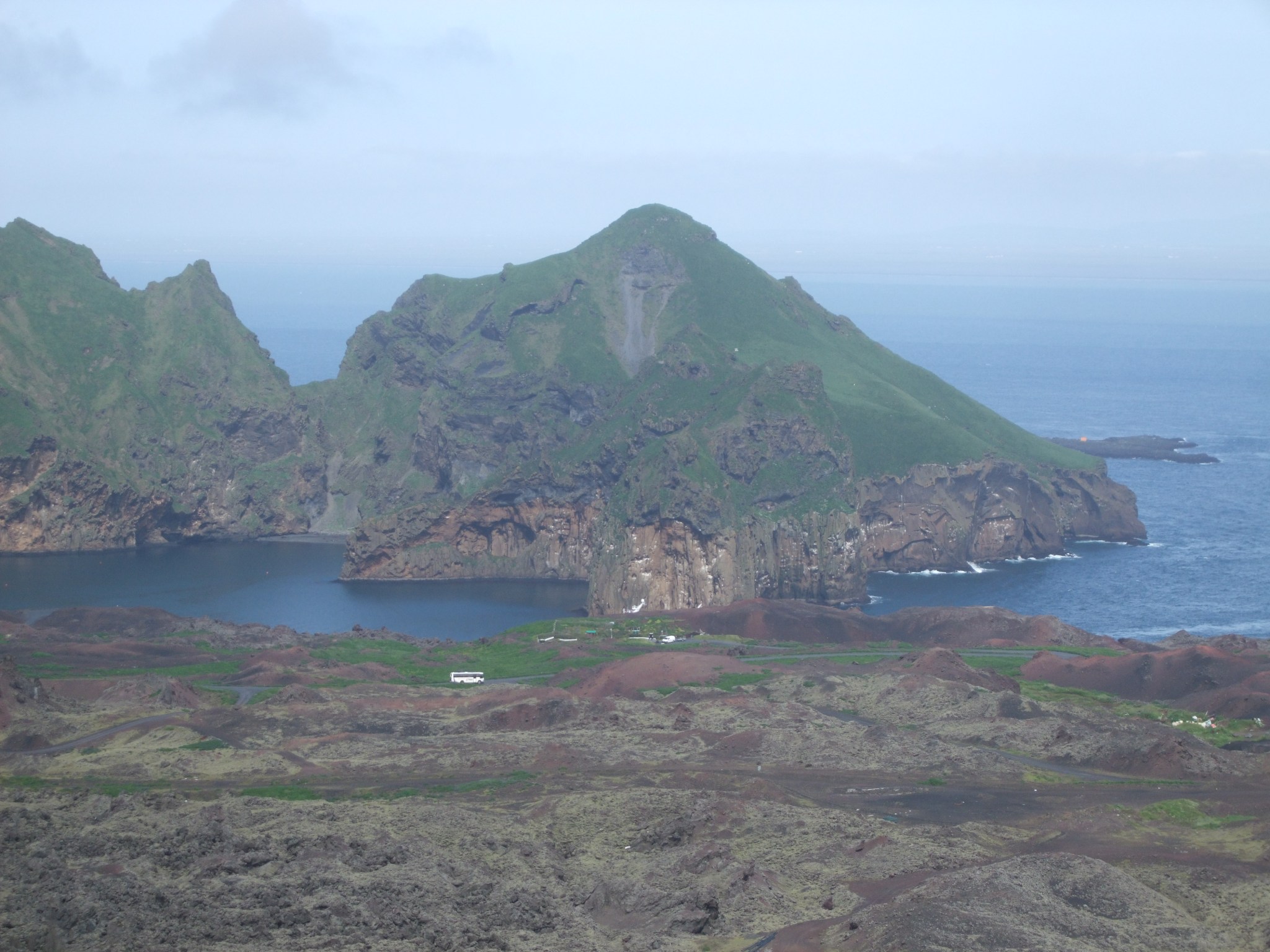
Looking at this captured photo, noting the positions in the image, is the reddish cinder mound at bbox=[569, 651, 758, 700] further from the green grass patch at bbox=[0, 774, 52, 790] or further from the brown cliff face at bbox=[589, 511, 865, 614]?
the green grass patch at bbox=[0, 774, 52, 790]

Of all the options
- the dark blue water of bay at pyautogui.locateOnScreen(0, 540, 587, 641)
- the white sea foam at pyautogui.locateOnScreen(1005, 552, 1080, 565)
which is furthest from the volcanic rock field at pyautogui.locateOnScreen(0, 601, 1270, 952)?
the white sea foam at pyautogui.locateOnScreen(1005, 552, 1080, 565)

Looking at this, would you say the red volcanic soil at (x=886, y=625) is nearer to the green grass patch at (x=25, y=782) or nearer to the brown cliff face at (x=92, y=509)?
the green grass patch at (x=25, y=782)

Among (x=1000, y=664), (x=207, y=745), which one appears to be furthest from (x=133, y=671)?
(x=1000, y=664)

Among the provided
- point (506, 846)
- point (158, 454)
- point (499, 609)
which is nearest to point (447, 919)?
point (506, 846)

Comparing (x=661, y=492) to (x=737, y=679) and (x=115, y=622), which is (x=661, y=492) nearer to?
(x=737, y=679)

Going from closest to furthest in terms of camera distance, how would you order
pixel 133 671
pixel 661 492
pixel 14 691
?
1. pixel 14 691
2. pixel 133 671
3. pixel 661 492

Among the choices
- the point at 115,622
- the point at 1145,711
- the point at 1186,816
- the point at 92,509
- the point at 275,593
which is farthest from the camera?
the point at 92,509

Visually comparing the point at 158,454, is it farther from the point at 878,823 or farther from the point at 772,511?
the point at 878,823
